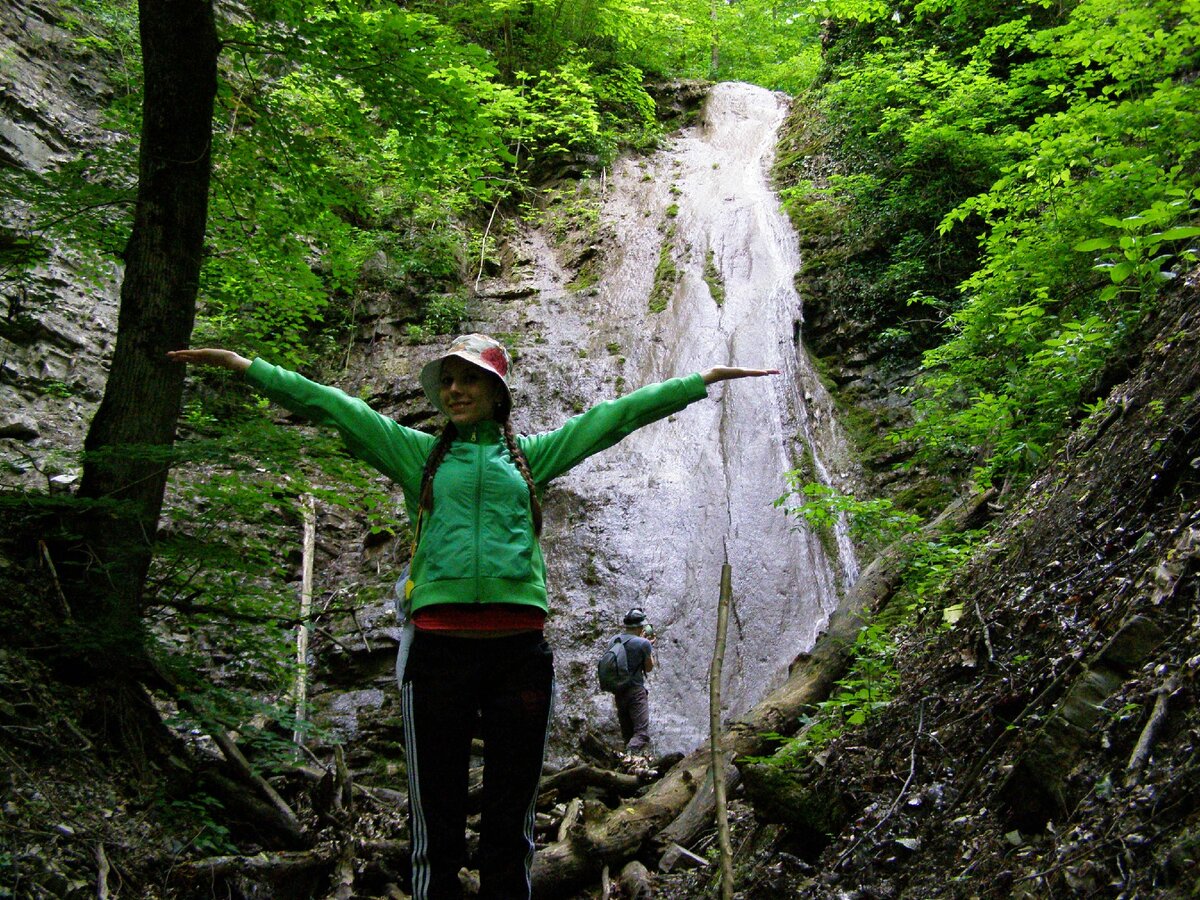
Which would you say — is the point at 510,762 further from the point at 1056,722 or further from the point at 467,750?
the point at 1056,722

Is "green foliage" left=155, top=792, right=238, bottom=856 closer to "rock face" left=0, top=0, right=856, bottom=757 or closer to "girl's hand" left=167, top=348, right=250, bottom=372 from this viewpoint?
"girl's hand" left=167, top=348, right=250, bottom=372

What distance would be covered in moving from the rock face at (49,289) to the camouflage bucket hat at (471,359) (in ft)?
18.0

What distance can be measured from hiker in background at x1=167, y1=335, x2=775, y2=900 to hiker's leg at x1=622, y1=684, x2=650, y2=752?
4708mm

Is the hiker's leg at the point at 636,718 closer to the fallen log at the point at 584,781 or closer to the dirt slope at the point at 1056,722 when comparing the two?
the fallen log at the point at 584,781

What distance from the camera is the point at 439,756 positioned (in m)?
2.43

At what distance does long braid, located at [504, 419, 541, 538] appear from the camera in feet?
8.71

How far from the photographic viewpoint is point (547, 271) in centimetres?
1453

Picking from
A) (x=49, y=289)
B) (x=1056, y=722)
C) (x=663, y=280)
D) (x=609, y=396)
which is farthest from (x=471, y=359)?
(x=663, y=280)

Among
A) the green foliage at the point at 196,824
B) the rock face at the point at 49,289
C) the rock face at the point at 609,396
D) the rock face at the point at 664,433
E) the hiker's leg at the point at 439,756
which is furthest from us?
the rock face at the point at 664,433

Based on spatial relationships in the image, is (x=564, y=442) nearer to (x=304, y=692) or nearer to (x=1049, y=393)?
(x=1049, y=393)

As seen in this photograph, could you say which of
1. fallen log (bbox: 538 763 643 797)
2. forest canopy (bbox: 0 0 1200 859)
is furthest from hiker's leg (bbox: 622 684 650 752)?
forest canopy (bbox: 0 0 1200 859)

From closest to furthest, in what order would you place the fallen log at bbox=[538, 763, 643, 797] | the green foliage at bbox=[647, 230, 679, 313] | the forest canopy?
the forest canopy → the fallen log at bbox=[538, 763, 643, 797] → the green foliage at bbox=[647, 230, 679, 313]

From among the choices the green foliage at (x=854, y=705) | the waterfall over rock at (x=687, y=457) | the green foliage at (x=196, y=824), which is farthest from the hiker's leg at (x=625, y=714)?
the green foliage at (x=196, y=824)

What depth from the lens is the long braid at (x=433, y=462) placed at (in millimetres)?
2613
